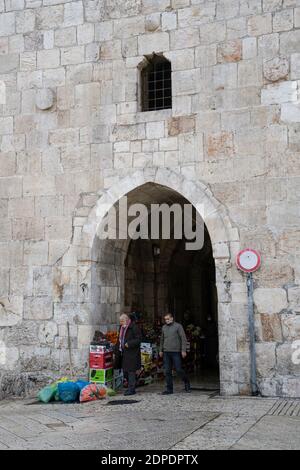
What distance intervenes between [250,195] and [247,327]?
70.7 inches

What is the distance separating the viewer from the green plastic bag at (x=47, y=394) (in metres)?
7.50

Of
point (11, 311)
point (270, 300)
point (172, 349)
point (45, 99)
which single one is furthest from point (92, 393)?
point (45, 99)

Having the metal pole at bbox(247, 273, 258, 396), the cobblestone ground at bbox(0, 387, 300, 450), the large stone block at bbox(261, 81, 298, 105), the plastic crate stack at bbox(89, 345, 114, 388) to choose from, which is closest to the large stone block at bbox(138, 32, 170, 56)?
the large stone block at bbox(261, 81, 298, 105)

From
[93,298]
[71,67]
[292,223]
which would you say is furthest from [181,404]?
[71,67]

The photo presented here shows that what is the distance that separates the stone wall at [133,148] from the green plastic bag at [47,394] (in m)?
0.54

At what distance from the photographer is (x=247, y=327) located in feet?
23.8

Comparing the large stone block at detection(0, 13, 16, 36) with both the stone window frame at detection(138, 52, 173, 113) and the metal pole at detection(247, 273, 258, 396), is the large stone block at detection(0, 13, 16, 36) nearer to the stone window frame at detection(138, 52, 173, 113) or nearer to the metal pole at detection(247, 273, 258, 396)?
the stone window frame at detection(138, 52, 173, 113)

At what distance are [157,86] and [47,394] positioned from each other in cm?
490

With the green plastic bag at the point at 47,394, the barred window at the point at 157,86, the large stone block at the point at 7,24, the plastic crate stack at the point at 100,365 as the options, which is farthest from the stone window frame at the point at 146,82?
→ the green plastic bag at the point at 47,394

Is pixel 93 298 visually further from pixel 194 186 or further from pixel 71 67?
pixel 71 67

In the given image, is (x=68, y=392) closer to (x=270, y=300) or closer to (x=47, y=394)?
(x=47, y=394)

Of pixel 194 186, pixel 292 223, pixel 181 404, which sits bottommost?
pixel 181 404

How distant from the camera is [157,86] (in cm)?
855

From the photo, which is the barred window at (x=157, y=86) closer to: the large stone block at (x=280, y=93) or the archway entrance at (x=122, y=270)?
the archway entrance at (x=122, y=270)
